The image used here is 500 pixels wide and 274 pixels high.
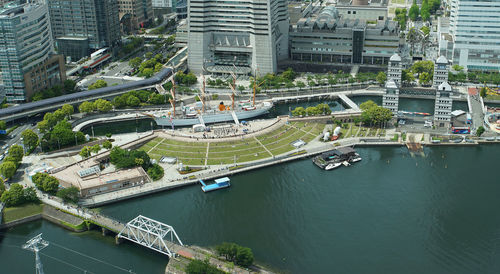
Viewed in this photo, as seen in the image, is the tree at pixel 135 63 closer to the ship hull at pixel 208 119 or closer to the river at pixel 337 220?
the ship hull at pixel 208 119

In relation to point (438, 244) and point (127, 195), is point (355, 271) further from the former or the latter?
point (127, 195)

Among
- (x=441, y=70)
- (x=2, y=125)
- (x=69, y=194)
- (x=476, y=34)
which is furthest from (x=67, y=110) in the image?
(x=476, y=34)

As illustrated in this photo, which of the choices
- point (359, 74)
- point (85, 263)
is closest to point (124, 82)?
point (359, 74)

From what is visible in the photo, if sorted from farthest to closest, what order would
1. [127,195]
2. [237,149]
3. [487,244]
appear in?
1. [237,149]
2. [127,195]
3. [487,244]

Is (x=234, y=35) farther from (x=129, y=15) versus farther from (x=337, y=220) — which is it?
(x=337, y=220)

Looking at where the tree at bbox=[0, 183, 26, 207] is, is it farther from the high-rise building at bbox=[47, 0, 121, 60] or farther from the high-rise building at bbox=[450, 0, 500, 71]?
the high-rise building at bbox=[450, 0, 500, 71]

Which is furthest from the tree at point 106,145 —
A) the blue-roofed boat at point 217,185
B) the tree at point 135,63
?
the tree at point 135,63
